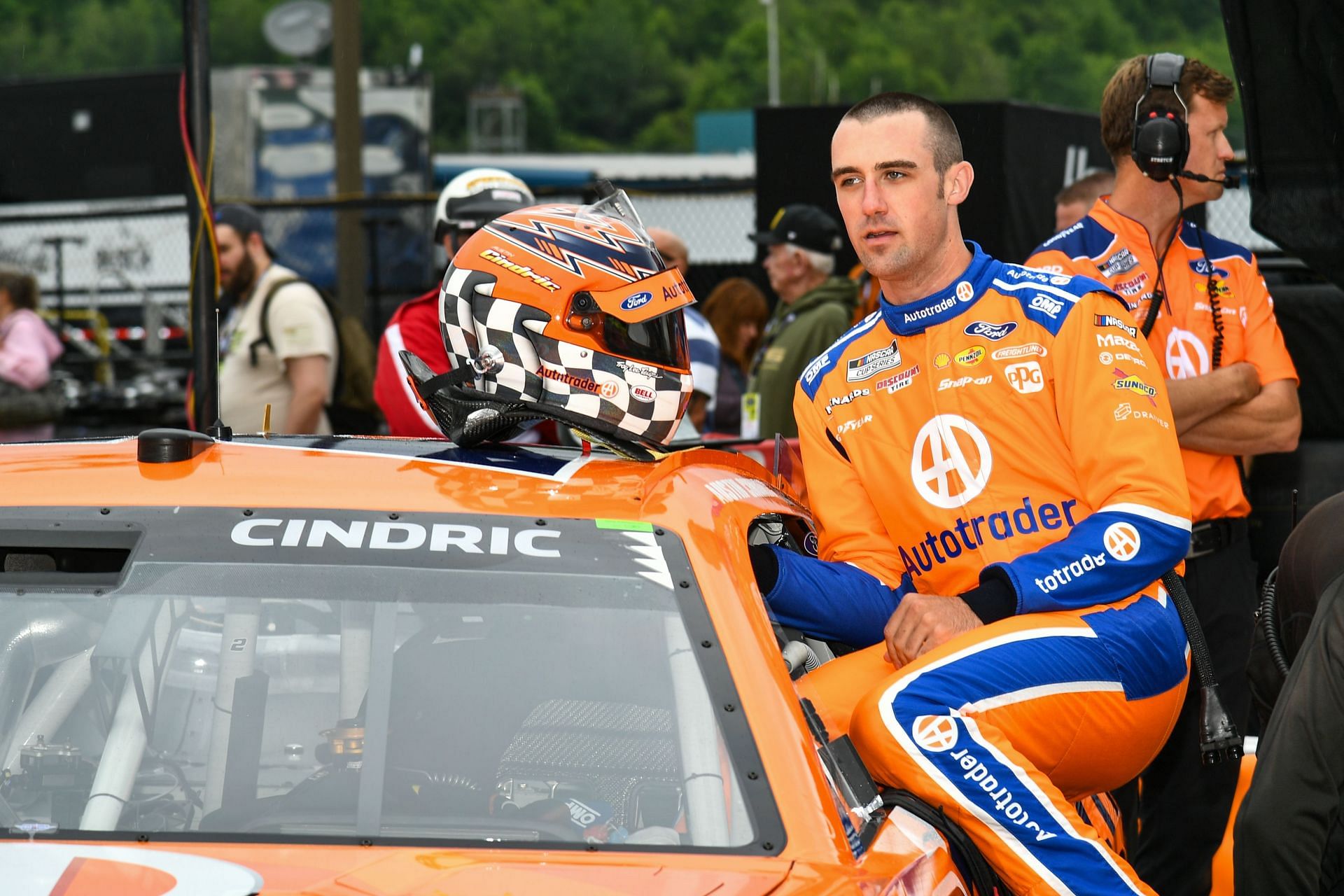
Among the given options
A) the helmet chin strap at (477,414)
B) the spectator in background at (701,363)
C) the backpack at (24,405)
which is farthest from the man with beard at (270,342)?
the helmet chin strap at (477,414)

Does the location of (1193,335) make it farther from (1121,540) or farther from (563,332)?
(563,332)

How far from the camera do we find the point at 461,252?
3203 mm

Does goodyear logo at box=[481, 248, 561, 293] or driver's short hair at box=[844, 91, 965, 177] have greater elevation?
driver's short hair at box=[844, 91, 965, 177]

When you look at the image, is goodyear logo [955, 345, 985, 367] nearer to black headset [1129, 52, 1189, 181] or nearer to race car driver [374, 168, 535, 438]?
black headset [1129, 52, 1189, 181]

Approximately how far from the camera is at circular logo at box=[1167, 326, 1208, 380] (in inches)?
155

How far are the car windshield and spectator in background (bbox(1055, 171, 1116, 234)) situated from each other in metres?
4.32

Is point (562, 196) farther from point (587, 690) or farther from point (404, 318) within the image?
point (587, 690)

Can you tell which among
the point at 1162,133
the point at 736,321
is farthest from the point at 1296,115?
the point at 736,321

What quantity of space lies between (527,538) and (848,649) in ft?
3.05

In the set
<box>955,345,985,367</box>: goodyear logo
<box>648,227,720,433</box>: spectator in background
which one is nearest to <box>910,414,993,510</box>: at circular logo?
<box>955,345,985,367</box>: goodyear logo

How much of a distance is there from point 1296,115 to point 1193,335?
597 millimetres

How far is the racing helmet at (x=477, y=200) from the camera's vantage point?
4652 mm

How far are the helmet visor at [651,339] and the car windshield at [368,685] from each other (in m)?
0.74

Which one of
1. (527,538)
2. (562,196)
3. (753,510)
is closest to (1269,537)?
(753,510)
